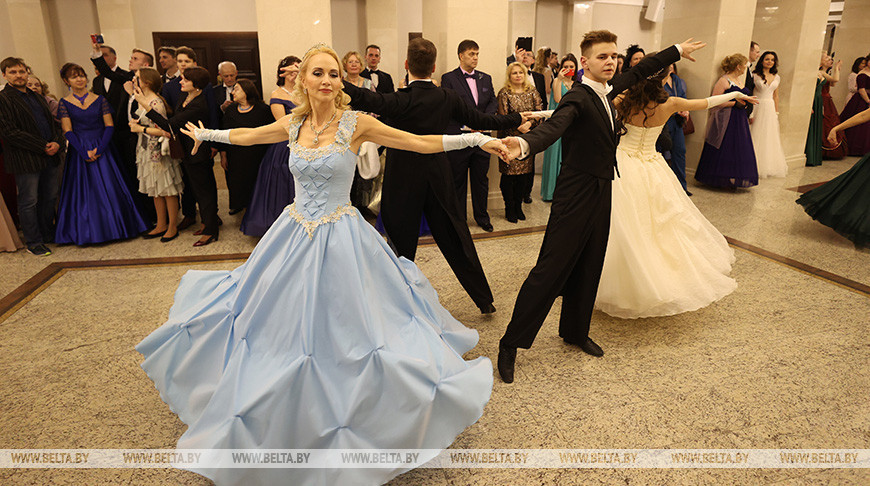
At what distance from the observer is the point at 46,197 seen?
5.81 meters

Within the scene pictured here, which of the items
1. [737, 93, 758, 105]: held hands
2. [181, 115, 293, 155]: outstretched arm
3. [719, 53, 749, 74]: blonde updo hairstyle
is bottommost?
Answer: [181, 115, 293, 155]: outstretched arm

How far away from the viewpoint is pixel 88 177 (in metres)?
5.80

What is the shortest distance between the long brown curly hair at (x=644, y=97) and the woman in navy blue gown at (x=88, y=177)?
16.1 feet

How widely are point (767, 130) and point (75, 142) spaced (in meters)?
9.44

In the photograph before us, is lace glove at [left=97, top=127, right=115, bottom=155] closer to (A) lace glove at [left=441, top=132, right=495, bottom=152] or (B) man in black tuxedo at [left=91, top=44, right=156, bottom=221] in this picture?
(B) man in black tuxedo at [left=91, top=44, right=156, bottom=221]

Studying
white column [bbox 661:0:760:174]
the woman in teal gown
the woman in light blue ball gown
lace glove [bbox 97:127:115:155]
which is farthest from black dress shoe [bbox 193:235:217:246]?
white column [bbox 661:0:760:174]

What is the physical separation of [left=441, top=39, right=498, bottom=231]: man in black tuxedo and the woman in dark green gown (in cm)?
326

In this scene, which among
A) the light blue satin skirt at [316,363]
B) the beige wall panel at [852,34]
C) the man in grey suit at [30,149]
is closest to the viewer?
the light blue satin skirt at [316,363]

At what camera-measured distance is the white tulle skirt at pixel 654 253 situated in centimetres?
376

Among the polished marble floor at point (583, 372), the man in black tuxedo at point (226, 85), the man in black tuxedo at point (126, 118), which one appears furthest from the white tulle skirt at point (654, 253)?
the man in black tuxedo at point (126, 118)

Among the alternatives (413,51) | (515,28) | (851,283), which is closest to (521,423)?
(413,51)

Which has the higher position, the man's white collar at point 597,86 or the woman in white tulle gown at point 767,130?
the man's white collar at point 597,86

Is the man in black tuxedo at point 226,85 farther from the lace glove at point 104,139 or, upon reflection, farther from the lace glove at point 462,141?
the lace glove at point 462,141

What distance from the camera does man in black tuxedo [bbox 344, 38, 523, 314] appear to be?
12.9 feet
